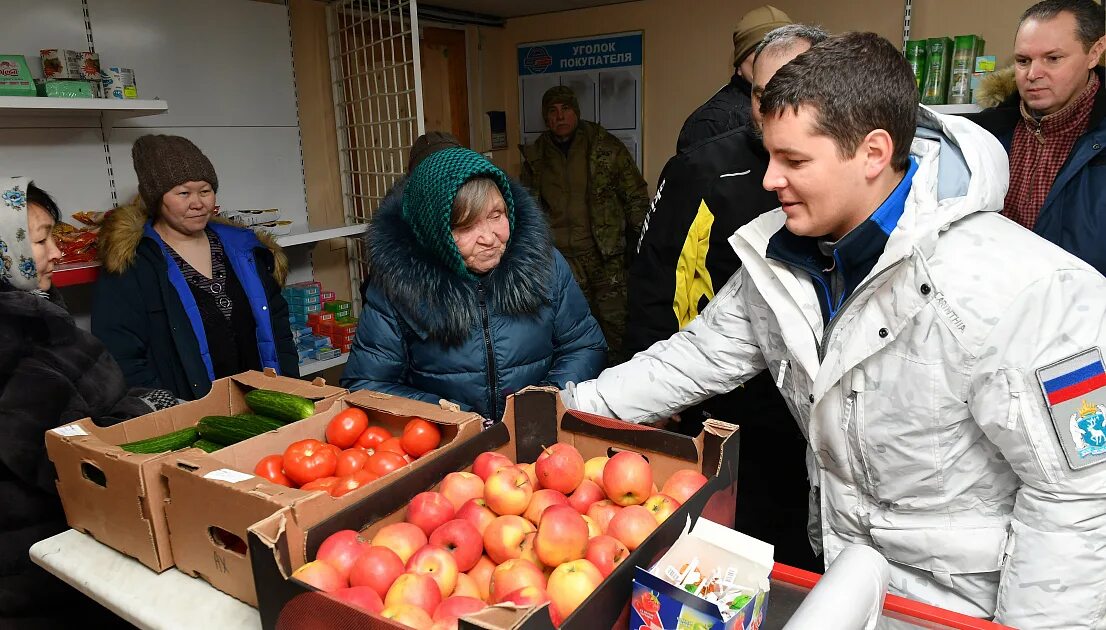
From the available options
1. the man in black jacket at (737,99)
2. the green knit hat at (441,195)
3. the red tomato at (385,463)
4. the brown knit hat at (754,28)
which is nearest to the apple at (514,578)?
the red tomato at (385,463)

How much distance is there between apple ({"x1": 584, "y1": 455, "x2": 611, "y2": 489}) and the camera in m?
1.34

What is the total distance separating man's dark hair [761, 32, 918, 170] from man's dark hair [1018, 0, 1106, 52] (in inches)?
70.1

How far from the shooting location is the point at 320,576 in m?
1.01

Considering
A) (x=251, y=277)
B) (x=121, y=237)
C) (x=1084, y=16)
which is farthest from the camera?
(x=251, y=277)

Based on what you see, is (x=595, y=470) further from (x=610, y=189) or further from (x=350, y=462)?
(x=610, y=189)

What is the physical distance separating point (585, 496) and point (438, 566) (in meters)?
0.33

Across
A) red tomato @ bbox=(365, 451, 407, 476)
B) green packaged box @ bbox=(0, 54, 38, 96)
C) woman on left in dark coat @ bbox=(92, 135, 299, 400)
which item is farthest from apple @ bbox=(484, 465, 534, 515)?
green packaged box @ bbox=(0, 54, 38, 96)

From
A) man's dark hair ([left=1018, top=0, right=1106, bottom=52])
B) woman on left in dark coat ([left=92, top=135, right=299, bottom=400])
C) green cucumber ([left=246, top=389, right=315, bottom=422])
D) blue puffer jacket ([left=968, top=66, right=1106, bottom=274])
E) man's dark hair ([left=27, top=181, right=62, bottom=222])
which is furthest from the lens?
woman on left in dark coat ([left=92, top=135, right=299, bottom=400])

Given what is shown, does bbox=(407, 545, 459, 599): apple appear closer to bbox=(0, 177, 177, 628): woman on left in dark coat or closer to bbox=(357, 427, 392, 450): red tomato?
bbox=(357, 427, 392, 450): red tomato

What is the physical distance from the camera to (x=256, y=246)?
301 cm

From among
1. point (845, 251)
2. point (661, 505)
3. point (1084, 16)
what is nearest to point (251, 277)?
point (661, 505)

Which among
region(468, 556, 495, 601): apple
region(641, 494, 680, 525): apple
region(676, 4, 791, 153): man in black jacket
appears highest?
region(676, 4, 791, 153): man in black jacket

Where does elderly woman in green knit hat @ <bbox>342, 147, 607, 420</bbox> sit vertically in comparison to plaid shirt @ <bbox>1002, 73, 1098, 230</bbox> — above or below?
below

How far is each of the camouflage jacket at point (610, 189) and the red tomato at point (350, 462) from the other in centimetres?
354
